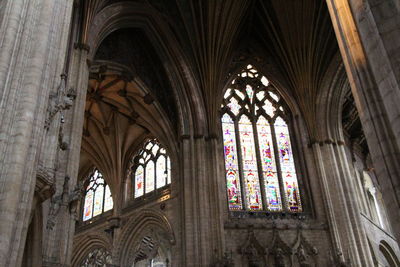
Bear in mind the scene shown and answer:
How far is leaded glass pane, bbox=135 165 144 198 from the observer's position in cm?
2054

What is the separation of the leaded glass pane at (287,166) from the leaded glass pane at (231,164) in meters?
1.75

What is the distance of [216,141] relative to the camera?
55.7ft

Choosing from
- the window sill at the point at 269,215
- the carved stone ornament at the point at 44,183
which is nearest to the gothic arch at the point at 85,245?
Result: the window sill at the point at 269,215

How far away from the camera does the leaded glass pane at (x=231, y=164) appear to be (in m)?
16.6

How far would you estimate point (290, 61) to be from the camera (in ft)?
62.2

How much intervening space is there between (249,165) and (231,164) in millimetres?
679

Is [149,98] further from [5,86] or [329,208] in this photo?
[5,86]

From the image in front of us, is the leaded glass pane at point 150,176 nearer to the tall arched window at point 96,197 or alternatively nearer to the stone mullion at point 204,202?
the tall arched window at point 96,197

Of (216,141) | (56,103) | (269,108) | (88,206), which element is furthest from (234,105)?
(56,103)

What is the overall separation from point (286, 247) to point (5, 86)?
11.4m

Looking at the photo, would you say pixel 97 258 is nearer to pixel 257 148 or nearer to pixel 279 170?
pixel 257 148

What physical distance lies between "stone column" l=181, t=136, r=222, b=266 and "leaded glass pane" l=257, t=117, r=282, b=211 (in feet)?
7.04

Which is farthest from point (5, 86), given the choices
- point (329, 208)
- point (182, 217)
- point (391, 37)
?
point (329, 208)

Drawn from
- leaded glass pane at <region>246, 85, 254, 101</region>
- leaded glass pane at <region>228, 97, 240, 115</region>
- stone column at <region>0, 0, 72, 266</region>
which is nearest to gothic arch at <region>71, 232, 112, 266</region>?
leaded glass pane at <region>228, 97, 240, 115</region>
